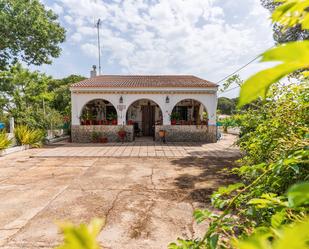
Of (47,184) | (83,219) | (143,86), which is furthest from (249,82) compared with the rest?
(143,86)

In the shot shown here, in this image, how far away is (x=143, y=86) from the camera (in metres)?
14.9

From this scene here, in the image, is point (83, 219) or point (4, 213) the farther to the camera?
point (4, 213)

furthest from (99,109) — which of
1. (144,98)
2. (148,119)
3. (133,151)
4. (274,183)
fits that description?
(274,183)

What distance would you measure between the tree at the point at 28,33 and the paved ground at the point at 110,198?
43.7 feet

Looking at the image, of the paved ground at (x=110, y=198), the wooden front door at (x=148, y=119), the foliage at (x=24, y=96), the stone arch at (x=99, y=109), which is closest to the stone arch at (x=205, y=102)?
the wooden front door at (x=148, y=119)

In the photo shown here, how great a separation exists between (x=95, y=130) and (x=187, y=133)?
6.29 m

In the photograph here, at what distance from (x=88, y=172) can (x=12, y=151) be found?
6.11 meters

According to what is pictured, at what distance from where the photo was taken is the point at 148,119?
18672mm

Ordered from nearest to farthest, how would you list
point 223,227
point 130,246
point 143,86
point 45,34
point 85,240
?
point 85,240, point 223,227, point 130,246, point 143,86, point 45,34

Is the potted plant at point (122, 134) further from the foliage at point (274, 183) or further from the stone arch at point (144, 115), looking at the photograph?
the foliage at point (274, 183)

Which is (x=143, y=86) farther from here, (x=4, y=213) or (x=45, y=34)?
(x=4, y=213)

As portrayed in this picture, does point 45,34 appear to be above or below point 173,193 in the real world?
above

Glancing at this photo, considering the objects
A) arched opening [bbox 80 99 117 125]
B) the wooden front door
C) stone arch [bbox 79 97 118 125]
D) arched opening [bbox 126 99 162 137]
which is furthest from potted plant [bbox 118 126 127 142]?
the wooden front door

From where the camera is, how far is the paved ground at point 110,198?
3284mm
